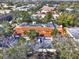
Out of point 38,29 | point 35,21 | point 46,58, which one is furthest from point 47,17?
point 46,58

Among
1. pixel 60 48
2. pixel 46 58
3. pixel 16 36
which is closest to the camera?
pixel 60 48

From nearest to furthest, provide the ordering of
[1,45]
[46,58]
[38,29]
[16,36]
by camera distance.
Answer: [46,58] → [1,45] → [16,36] → [38,29]

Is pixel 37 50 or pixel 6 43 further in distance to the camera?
pixel 6 43

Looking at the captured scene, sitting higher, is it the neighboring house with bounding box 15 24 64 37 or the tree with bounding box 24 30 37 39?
the tree with bounding box 24 30 37 39

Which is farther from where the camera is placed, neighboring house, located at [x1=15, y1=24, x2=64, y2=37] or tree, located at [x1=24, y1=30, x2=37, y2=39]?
neighboring house, located at [x1=15, y1=24, x2=64, y2=37]

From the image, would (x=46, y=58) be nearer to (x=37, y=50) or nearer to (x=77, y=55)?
(x=37, y=50)

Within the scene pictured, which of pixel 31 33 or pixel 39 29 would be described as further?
pixel 39 29

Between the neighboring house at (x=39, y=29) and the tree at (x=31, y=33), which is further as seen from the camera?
the neighboring house at (x=39, y=29)

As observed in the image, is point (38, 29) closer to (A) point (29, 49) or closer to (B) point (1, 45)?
(B) point (1, 45)

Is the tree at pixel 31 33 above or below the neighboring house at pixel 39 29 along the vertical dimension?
above

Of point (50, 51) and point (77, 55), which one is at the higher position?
point (77, 55)

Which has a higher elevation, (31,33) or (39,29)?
(31,33)
